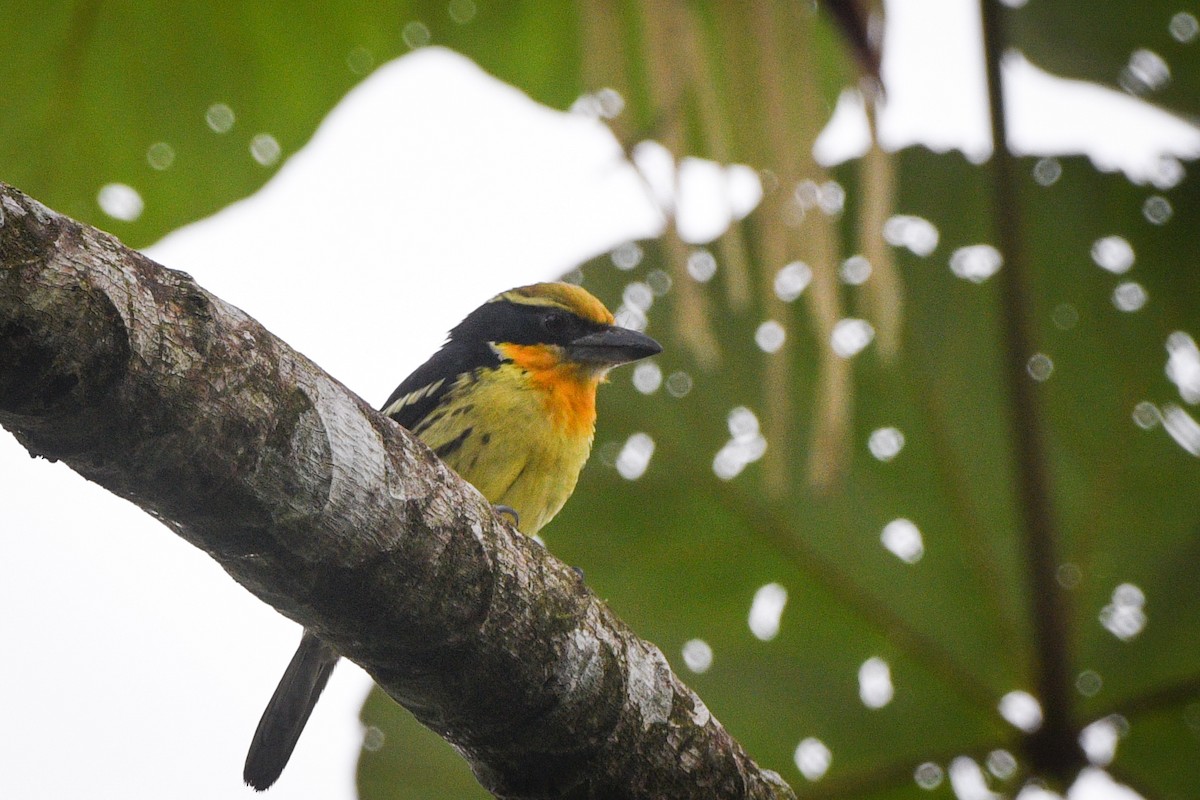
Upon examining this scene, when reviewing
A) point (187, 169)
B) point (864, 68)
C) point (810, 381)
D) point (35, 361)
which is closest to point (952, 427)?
point (810, 381)

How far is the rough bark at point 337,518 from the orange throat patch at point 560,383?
4.86 ft

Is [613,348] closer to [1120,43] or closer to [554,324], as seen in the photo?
[554,324]

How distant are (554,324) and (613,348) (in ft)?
0.97

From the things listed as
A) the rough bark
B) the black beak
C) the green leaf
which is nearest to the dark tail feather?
the black beak

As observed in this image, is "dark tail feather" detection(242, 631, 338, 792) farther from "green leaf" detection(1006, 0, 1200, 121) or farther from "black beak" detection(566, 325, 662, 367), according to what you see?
"green leaf" detection(1006, 0, 1200, 121)

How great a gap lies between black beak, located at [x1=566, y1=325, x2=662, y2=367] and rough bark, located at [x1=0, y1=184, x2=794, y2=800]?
1715mm

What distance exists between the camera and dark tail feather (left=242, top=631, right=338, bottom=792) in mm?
3627

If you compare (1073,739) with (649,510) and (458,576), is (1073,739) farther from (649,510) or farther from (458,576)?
(458,576)

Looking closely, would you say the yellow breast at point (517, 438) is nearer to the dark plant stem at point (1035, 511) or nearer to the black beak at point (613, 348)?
the black beak at point (613, 348)

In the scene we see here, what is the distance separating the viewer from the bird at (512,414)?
12.4 feet

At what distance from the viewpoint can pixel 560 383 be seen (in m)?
4.04

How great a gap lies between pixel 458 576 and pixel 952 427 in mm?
2675

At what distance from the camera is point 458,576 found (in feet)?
6.95

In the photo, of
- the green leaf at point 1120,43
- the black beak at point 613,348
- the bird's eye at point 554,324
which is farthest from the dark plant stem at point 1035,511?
the bird's eye at point 554,324
